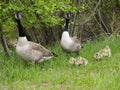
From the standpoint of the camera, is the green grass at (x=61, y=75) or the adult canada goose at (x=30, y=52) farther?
the adult canada goose at (x=30, y=52)

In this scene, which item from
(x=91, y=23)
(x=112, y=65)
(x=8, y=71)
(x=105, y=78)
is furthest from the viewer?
(x=91, y=23)

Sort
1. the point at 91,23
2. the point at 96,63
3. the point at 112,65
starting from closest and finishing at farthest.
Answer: the point at 112,65 → the point at 96,63 → the point at 91,23

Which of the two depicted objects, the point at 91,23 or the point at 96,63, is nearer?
the point at 96,63

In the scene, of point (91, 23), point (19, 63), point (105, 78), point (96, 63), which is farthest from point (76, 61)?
point (91, 23)

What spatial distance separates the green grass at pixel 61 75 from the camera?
6.14 m

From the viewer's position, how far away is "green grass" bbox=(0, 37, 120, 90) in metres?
6.14

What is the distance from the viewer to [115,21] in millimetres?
16078

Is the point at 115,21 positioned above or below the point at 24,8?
below

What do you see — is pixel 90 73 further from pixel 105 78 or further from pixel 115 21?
pixel 115 21

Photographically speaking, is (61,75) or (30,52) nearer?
(61,75)

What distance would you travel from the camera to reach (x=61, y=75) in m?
7.07

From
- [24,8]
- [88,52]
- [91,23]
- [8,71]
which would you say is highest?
[24,8]

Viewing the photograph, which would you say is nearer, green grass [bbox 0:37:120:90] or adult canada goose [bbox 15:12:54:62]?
green grass [bbox 0:37:120:90]

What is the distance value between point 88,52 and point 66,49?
2.25 ft
